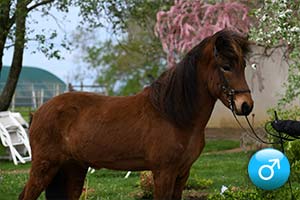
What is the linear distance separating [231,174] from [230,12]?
7.49 metres

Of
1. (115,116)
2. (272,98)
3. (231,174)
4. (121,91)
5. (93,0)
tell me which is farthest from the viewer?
(121,91)

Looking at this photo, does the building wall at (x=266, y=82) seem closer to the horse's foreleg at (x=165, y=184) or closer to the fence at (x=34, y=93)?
the fence at (x=34, y=93)

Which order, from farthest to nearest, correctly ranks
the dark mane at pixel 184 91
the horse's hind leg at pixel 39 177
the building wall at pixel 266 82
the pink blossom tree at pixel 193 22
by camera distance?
the building wall at pixel 266 82 < the pink blossom tree at pixel 193 22 < the horse's hind leg at pixel 39 177 < the dark mane at pixel 184 91

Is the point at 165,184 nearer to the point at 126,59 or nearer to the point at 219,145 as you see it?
the point at 219,145

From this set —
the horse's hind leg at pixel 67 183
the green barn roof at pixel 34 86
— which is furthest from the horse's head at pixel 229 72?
the green barn roof at pixel 34 86

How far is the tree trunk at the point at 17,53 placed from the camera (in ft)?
45.1

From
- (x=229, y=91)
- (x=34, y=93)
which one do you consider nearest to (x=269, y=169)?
(x=229, y=91)

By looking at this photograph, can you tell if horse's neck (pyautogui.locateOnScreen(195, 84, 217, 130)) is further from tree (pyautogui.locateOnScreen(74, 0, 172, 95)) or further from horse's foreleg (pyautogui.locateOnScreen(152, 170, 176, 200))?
tree (pyautogui.locateOnScreen(74, 0, 172, 95))

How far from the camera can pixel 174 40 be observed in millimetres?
19109

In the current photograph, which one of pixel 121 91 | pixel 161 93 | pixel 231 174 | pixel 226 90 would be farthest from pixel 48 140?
pixel 121 91

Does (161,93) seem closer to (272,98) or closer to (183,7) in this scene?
(183,7)

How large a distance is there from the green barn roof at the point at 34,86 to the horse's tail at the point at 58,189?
2421 centimetres

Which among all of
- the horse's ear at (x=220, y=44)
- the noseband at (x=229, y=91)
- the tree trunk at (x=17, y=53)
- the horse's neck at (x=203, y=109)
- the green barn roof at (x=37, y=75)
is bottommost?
the green barn roof at (x=37, y=75)

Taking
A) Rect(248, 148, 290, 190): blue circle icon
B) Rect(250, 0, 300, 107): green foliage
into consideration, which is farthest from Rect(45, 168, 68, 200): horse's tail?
Rect(250, 0, 300, 107): green foliage
